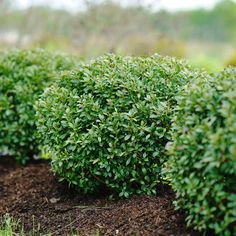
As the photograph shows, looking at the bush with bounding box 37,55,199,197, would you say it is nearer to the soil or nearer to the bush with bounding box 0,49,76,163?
the soil

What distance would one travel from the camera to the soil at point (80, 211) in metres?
3.68

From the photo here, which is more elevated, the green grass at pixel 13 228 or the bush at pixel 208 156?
the bush at pixel 208 156

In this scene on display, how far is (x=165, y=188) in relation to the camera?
4305 millimetres

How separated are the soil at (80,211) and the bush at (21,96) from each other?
0.61 meters

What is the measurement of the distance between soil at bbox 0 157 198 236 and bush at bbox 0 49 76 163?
610mm

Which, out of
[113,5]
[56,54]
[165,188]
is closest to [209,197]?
[165,188]

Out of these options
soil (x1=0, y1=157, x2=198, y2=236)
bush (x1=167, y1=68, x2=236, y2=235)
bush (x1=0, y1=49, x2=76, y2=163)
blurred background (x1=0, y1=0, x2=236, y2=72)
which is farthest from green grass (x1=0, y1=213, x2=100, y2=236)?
blurred background (x1=0, y1=0, x2=236, y2=72)

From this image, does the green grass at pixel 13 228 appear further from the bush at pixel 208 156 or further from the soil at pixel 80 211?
the bush at pixel 208 156

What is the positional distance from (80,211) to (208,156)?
1.60 meters

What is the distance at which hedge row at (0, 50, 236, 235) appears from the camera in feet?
10.1

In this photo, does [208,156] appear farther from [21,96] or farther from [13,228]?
[21,96]

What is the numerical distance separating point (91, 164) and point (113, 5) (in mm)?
9660

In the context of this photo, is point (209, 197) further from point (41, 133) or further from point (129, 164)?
point (41, 133)

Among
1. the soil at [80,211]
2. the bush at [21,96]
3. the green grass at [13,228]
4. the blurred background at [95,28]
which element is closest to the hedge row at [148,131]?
the soil at [80,211]
